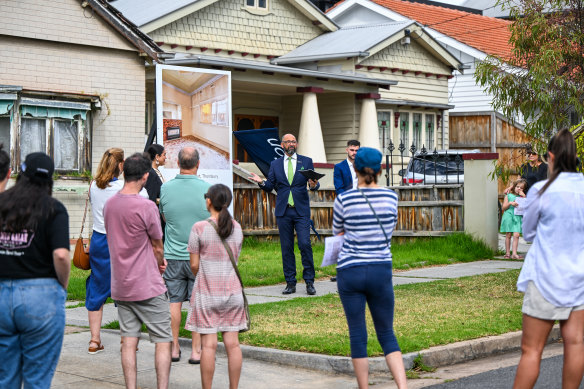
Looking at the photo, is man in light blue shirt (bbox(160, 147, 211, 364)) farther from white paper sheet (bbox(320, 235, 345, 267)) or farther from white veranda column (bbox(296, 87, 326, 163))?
white veranda column (bbox(296, 87, 326, 163))

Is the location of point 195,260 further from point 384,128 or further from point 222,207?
point 384,128

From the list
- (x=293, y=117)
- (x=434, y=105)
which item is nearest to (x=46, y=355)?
(x=293, y=117)

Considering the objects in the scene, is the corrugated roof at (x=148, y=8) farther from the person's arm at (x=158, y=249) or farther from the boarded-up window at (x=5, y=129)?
the person's arm at (x=158, y=249)

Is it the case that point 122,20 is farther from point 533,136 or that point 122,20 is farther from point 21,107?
point 533,136

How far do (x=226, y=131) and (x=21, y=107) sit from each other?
4416 millimetres

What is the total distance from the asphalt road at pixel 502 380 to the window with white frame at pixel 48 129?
11490 millimetres

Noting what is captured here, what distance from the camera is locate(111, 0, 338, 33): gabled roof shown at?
23.0 metres


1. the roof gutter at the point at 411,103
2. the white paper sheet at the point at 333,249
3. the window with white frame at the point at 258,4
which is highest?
the window with white frame at the point at 258,4

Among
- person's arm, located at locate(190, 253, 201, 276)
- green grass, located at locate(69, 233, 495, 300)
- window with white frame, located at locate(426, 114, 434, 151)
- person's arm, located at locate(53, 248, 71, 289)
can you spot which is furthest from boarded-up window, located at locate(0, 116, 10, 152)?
window with white frame, located at locate(426, 114, 434, 151)

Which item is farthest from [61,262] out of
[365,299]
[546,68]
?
[546,68]

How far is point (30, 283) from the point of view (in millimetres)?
4875

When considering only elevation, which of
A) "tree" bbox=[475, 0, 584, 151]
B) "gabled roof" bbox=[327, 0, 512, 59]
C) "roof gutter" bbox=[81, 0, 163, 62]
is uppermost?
"gabled roof" bbox=[327, 0, 512, 59]

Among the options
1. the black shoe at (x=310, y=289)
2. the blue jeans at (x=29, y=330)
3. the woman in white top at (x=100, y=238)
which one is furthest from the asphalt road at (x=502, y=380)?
the black shoe at (x=310, y=289)

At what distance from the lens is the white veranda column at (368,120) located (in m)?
25.1
